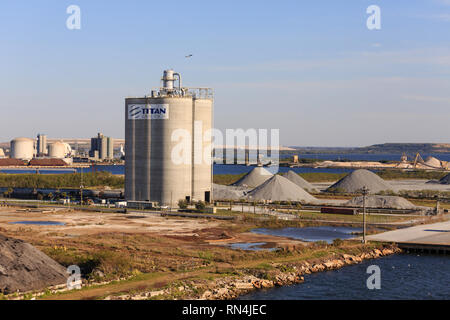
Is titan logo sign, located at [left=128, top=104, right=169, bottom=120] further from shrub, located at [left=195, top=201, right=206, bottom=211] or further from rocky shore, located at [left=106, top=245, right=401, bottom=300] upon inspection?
rocky shore, located at [left=106, top=245, right=401, bottom=300]

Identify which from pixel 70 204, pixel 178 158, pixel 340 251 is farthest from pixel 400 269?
pixel 70 204

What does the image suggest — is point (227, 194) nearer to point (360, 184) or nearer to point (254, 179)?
point (254, 179)

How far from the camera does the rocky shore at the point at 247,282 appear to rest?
48125 millimetres

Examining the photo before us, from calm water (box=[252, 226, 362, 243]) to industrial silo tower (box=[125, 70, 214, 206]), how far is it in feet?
89.6

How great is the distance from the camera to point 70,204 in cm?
12069

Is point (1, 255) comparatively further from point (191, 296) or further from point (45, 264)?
point (191, 296)

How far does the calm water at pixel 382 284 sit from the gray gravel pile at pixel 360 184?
267 feet

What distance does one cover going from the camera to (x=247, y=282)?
5362cm

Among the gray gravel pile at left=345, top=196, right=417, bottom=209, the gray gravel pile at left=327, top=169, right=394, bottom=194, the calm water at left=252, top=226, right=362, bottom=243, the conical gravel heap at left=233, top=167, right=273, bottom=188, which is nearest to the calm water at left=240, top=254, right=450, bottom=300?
the calm water at left=252, top=226, right=362, bottom=243

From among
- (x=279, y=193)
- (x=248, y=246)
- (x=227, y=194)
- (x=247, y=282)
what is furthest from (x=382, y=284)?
(x=227, y=194)

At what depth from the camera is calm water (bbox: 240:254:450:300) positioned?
5128 cm

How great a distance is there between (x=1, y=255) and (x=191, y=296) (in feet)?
52.6

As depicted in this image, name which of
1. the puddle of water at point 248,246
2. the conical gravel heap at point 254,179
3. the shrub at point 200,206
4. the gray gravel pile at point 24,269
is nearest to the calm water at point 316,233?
the puddle of water at point 248,246

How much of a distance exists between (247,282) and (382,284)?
12.6m
